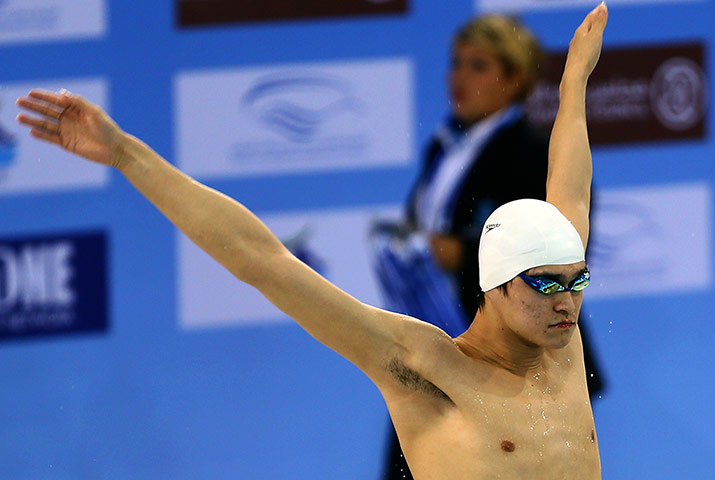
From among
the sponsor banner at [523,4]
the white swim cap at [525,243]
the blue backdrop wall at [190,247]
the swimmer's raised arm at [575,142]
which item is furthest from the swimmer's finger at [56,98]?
the sponsor banner at [523,4]

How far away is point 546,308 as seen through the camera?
8.86 feet

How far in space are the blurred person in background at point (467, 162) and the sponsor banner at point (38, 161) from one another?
1.72m

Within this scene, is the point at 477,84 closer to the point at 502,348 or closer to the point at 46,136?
the point at 502,348

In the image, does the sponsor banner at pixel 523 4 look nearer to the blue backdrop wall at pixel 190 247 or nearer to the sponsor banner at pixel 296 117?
the blue backdrop wall at pixel 190 247

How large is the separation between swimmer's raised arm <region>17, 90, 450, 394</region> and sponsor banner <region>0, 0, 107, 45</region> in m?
3.31

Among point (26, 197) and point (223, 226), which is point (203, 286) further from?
point (223, 226)

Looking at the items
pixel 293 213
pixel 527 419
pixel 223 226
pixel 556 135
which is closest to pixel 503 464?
pixel 527 419

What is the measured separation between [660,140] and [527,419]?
3486 mm

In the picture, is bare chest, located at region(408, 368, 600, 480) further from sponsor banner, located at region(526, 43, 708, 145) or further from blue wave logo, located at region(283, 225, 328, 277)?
sponsor banner, located at region(526, 43, 708, 145)

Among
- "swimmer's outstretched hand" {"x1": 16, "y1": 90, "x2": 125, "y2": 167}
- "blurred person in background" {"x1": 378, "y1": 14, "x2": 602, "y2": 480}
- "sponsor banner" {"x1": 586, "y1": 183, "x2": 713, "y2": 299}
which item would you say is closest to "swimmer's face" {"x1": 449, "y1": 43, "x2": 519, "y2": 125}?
"blurred person in background" {"x1": 378, "y1": 14, "x2": 602, "y2": 480}

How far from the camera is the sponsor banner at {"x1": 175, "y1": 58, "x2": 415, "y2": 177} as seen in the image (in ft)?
18.5

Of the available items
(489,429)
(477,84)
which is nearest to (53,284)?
(477,84)

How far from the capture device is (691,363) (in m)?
5.94

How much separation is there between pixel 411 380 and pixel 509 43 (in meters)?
3.30
